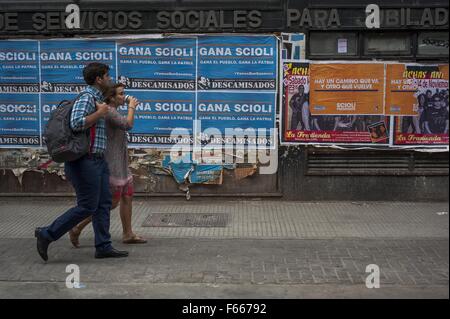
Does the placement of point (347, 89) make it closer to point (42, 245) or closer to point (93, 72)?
point (93, 72)

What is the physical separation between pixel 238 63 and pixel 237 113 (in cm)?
70

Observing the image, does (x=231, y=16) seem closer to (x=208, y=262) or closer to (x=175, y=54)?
(x=175, y=54)

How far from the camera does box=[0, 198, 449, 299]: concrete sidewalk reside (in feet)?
16.4

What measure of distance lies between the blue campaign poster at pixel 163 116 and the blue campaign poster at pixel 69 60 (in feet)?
2.09

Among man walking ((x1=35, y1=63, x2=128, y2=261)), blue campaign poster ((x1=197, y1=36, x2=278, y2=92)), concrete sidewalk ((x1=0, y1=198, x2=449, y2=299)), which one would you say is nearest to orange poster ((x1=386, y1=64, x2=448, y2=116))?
concrete sidewalk ((x1=0, y1=198, x2=449, y2=299))

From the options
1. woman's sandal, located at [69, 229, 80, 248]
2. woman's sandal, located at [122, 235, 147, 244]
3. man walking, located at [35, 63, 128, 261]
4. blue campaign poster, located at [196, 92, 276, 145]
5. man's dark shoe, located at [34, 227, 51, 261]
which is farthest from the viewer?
blue campaign poster, located at [196, 92, 276, 145]

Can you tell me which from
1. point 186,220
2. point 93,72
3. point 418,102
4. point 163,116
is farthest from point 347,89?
point 93,72

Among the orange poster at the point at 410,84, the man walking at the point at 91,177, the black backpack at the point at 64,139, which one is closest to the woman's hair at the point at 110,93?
the man walking at the point at 91,177

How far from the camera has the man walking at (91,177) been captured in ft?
18.1

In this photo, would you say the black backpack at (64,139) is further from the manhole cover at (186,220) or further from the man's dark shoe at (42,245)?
the manhole cover at (186,220)

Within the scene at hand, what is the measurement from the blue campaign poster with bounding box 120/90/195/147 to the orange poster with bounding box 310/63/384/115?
5.81 ft

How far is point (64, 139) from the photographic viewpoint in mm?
5430

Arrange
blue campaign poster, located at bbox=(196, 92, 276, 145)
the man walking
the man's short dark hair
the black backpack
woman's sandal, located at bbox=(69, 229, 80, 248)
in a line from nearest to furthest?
the black backpack → the man walking → the man's short dark hair → woman's sandal, located at bbox=(69, 229, 80, 248) → blue campaign poster, located at bbox=(196, 92, 276, 145)

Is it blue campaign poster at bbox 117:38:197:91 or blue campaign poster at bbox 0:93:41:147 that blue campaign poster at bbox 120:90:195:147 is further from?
blue campaign poster at bbox 0:93:41:147
